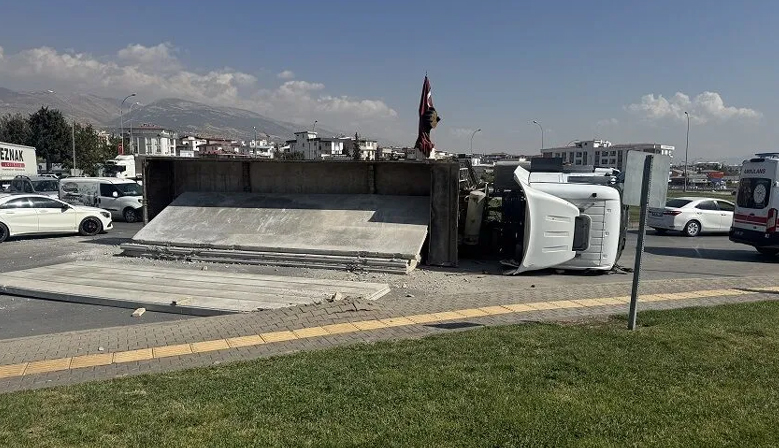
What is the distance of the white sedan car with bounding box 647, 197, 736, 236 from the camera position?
786 inches

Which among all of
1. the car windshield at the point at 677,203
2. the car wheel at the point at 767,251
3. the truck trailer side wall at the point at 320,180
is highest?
the truck trailer side wall at the point at 320,180

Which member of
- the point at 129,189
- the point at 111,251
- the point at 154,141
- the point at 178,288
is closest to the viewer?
the point at 178,288

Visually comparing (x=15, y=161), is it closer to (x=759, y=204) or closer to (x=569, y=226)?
(x=569, y=226)

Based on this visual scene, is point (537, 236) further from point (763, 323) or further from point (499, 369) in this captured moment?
point (499, 369)

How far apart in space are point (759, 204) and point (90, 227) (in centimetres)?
1989

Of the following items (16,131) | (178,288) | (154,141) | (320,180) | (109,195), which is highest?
(154,141)

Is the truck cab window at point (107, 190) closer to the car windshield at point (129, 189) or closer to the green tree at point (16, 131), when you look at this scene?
the car windshield at point (129, 189)

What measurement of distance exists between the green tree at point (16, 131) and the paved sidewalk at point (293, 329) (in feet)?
228

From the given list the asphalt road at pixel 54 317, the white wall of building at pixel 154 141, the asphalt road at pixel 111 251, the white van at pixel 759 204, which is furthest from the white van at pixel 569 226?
the white wall of building at pixel 154 141

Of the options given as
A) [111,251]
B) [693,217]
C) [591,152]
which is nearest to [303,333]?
[111,251]

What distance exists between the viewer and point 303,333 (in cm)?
712

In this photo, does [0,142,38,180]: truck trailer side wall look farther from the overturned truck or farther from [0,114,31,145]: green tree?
the overturned truck

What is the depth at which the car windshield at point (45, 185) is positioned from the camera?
2745 centimetres

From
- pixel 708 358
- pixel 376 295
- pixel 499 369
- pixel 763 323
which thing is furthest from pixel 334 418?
pixel 763 323
